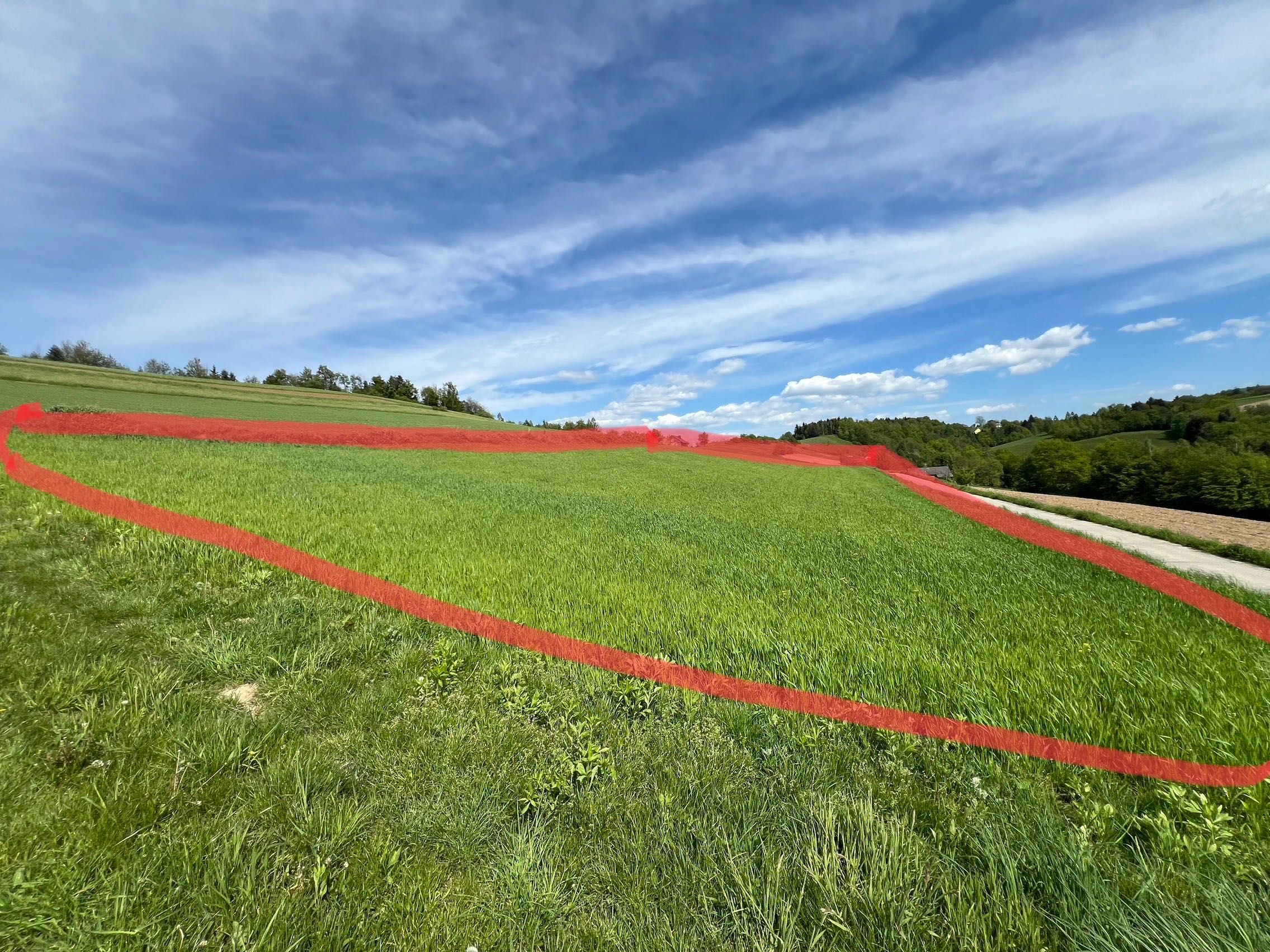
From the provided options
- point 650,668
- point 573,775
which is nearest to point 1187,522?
point 650,668

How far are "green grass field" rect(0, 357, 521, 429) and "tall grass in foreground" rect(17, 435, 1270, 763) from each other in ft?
108

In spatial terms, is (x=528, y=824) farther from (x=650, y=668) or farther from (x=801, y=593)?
(x=801, y=593)

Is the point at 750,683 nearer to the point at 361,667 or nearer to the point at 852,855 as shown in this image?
the point at 852,855

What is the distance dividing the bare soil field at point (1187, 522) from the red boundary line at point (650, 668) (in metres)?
26.8

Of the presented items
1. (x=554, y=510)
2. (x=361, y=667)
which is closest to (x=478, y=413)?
(x=554, y=510)

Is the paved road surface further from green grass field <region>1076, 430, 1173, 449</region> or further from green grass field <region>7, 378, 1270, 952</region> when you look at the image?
green grass field <region>1076, 430, 1173, 449</region>

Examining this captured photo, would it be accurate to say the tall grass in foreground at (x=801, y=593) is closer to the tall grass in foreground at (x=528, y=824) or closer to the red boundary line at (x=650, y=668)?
the red boundary line at (x=650, y=668)

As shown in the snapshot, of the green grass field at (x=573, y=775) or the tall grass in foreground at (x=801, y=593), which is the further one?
the tall grass in foreground at (x=801, y=593)

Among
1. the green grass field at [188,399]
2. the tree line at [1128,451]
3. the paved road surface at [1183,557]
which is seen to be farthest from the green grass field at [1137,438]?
the green grass field at [188,399]

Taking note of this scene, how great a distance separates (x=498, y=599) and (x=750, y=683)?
119 inches

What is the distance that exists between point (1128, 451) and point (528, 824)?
95917mm

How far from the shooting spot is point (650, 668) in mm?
4176

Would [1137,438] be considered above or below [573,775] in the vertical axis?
above

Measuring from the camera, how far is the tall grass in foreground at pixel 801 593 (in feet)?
12.4
